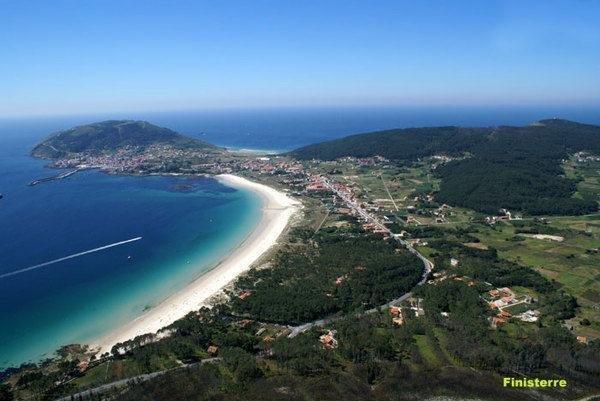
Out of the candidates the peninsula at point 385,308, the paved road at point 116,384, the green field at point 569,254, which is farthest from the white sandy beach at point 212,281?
the green field at point 569,254

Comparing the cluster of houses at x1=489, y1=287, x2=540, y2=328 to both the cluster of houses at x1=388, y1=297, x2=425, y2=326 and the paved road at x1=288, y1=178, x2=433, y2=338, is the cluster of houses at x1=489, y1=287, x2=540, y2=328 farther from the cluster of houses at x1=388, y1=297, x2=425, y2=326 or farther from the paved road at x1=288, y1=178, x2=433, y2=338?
the paved road at x1=288, y1=178, x2=433, y2=338

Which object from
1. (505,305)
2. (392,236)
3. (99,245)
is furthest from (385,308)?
(99,245)

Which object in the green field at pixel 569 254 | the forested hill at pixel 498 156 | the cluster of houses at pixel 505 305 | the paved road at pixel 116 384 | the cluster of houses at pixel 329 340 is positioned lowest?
the paved road at pixel 116 384

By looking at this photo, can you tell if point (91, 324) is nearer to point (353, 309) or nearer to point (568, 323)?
point (353, 309)

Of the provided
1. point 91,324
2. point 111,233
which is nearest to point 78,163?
point 111,233

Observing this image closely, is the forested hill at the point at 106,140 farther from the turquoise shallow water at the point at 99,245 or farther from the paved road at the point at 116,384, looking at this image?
the paved road at the point at 116,384

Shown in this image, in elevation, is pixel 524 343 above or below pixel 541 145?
below
